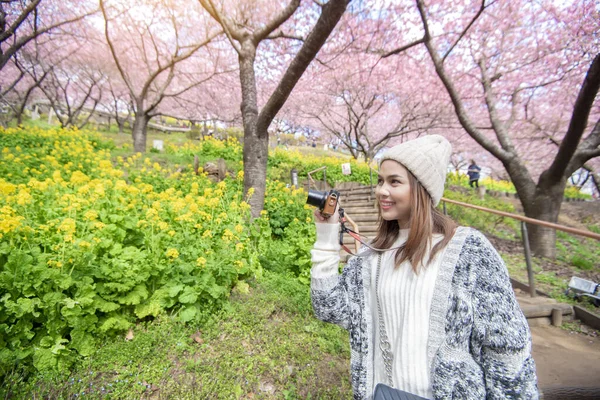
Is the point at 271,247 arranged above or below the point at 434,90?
below

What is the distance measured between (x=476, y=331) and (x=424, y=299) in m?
0.20

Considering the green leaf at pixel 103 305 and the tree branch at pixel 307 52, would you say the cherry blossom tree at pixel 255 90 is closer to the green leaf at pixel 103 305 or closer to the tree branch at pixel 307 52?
the tree branch at pixel 307 52

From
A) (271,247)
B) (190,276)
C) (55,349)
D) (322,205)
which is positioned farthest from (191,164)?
(322,205)

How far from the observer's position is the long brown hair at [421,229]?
1210 mm

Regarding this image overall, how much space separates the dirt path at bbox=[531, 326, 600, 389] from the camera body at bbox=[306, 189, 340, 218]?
2802 mm

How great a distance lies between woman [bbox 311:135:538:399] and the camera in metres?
1.07

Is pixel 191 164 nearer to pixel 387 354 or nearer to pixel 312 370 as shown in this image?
pixel 312 370

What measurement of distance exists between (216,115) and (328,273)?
18533mm

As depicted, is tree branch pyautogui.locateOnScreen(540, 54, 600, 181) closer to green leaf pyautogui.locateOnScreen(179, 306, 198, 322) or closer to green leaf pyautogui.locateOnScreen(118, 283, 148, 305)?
green leaf pyautogui.locateOnScreen(179, 306, 198, 322)

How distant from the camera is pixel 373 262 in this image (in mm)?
1389

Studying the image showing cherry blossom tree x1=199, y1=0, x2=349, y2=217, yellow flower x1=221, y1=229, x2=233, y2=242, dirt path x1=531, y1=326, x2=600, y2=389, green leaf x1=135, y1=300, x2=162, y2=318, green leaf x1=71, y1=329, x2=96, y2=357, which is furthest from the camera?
cherry blossom tree x1=199, y1=0, x2=349, y2=217

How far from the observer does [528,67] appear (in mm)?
9016

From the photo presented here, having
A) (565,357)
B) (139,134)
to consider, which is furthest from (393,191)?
(139,134)

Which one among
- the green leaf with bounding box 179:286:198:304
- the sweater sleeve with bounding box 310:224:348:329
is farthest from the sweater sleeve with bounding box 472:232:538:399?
the green leaf with bounding box 179:286:198:304
